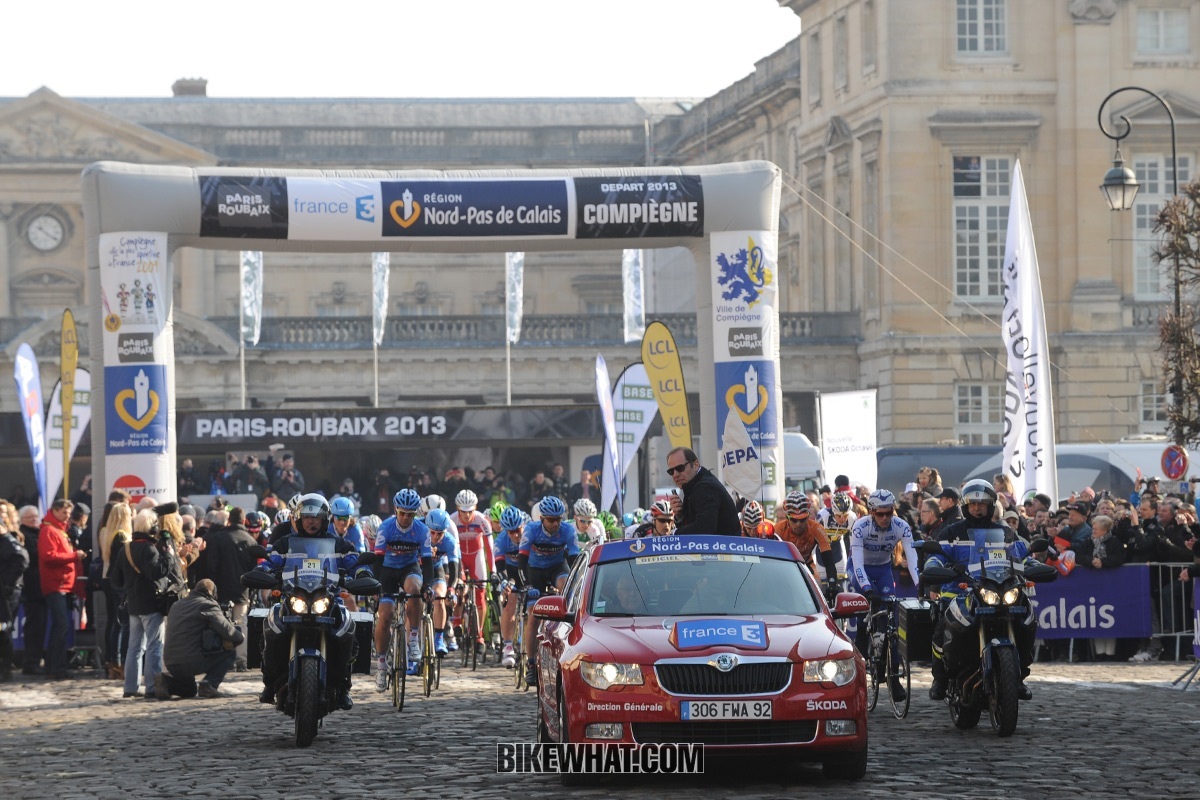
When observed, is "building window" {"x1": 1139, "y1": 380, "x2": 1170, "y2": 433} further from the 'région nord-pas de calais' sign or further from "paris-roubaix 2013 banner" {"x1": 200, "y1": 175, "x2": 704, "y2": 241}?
"paris-roubaix 2013 banner" {"x1": 200, "y1": 175, "x2": 704, "y2": 241}

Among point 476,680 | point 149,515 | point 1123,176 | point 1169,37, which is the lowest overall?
point 476,680

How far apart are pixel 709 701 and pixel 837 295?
48204 mm

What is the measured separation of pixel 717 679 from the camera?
1210cm

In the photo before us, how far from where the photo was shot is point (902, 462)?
44812 mm

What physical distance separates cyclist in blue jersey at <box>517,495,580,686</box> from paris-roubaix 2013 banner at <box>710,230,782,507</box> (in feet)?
18.2

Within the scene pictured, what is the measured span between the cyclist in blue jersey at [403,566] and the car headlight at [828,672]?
7.08 meters

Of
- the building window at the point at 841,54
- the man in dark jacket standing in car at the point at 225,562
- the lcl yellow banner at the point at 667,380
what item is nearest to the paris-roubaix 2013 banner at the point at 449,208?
the lcl yellow banner at the point at 667,380

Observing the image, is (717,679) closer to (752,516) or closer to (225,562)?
(752,516)

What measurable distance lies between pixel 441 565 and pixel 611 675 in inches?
313

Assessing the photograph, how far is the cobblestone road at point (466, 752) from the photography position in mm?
12453

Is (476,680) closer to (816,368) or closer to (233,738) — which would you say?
(233,738)

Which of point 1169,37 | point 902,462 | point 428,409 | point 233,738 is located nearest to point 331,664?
point 233,738

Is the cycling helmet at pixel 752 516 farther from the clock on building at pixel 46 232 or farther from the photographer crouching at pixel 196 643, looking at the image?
the clock on building at pixel 46 232

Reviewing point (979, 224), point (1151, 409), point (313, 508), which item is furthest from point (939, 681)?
point (979, 224)
